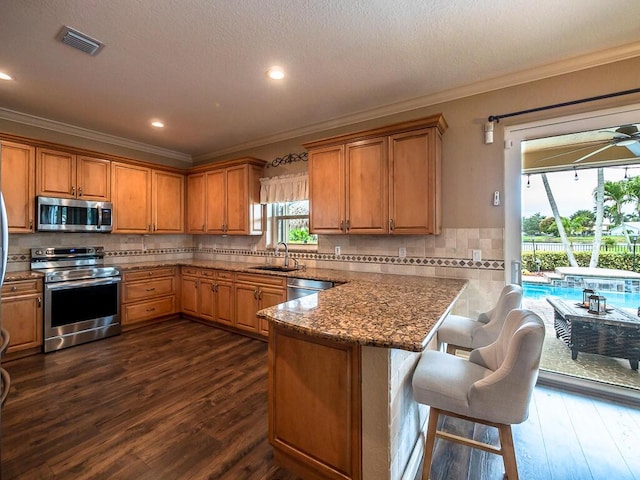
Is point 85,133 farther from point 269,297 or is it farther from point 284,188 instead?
point 269,297

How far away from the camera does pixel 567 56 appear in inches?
92.4

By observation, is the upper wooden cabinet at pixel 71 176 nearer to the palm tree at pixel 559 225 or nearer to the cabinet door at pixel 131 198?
the cabinet door at pixel 131 198

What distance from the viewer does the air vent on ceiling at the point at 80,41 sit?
2.05 metres

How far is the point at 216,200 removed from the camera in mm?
4480

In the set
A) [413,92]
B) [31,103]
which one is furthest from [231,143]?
[413,92]

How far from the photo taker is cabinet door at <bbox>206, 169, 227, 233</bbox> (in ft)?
14.5

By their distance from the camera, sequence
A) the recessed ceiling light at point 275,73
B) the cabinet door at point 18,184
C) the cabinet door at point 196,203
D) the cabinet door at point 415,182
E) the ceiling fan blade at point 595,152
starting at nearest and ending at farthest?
the ceiling fan blade at point 595,152 < the recessed ceiling light at point 275,73 < the cabinet door at point 415,182 < the cabinet door at point 18,184 < the cabinet door at point 196,203

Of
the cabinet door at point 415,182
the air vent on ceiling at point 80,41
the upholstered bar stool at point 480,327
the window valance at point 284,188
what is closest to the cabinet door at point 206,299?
the window valance at point 284,188

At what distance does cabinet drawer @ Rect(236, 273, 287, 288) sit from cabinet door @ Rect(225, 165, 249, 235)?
723 millimetres

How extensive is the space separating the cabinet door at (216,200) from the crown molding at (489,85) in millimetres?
1187

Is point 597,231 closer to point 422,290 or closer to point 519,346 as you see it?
point 422,290

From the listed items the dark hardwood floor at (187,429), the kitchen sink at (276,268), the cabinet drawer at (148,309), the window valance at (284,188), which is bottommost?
the dark hardwood floor at (187,429)

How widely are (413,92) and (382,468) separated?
2992 mm

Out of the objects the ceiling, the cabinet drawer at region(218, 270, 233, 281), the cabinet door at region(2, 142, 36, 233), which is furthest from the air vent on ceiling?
the cabinet drawer at region(218, 270, 233, 281)
